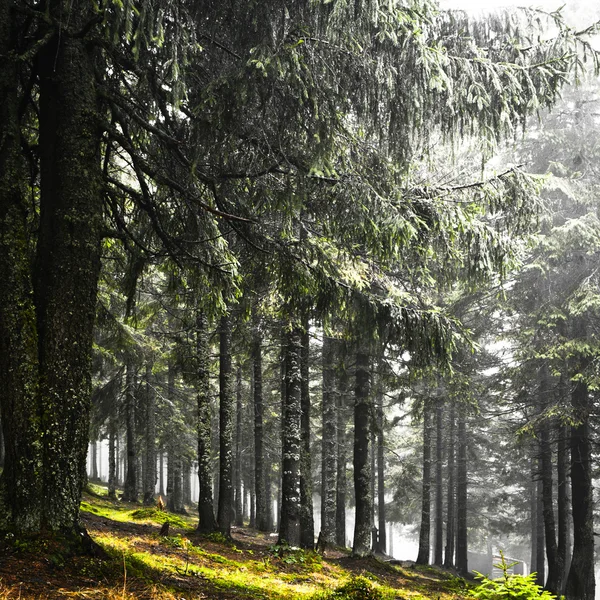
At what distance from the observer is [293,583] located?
8688 millimetres

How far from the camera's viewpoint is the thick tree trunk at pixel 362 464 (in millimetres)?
13963

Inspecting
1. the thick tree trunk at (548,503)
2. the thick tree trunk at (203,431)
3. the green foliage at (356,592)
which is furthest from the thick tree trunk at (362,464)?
the green foliage at (356,592)

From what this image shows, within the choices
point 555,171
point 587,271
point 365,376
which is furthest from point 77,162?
point 555,171

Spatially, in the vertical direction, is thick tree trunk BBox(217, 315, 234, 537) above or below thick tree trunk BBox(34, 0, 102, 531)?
below

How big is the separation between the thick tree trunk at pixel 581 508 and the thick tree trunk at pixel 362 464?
571 centimetres

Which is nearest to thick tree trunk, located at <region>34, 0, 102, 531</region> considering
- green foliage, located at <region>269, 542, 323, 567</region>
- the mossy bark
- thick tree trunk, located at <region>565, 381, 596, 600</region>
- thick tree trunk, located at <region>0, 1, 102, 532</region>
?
thick tree trunk, located at <region>0, 1, 102, 532</region>

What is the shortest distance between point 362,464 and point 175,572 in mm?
8989

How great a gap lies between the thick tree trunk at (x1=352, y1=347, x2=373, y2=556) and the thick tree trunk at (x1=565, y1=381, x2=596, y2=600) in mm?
5708

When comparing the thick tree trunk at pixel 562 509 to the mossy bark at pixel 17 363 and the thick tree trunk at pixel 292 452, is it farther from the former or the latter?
the mossy bark at pixel 17 363

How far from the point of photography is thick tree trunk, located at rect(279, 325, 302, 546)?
11.6 metres

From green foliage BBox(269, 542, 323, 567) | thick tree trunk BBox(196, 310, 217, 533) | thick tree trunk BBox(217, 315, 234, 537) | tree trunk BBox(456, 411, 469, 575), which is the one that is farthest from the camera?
tree trunk BBox(456, 411, 469, 575)

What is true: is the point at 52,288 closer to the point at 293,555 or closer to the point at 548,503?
the point at 293,555

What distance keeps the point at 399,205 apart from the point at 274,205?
5.49ft

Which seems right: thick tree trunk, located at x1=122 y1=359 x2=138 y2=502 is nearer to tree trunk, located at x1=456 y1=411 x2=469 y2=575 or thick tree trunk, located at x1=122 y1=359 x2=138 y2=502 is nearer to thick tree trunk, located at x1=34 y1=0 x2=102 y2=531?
tree trunk, located at x1=456 y1=411 x2=469 y2=575
